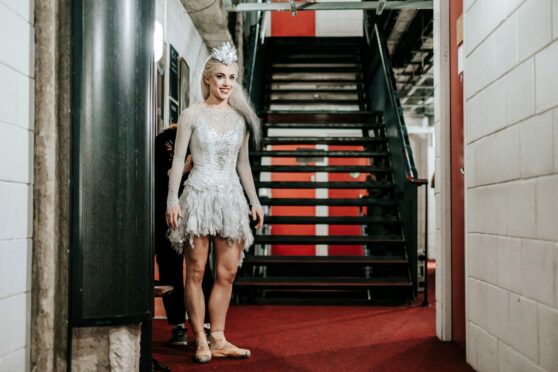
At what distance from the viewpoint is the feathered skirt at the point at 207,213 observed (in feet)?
9.12

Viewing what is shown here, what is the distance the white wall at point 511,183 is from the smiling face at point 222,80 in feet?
3.68

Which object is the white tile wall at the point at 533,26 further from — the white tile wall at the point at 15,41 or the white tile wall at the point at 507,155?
the white tile wall at the point at 15,41

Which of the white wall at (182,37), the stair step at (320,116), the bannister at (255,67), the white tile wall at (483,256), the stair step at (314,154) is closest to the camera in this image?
the white tile wall at (483,256)

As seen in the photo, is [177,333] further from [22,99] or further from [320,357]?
[22,99]

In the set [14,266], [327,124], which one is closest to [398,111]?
[327,124]

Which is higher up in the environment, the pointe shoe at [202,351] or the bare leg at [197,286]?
the bare leg at [197,286]

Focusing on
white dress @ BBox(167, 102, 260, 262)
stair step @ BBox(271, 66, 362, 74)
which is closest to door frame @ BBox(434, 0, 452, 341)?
white dress @ BBox(167, 102, 260, 262)

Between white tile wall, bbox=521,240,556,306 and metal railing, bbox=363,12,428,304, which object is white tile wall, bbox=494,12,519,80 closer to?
white tile wall, bbox=521,240,556,306

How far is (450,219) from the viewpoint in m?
3.39

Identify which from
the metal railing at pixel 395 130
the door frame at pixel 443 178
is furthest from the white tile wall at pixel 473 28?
the metal railing at pixel 395 130

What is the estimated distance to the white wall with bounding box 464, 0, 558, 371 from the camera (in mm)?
1934

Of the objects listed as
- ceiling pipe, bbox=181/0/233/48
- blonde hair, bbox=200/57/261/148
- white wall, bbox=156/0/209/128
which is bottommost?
blonde hair, bbox=200/57/261/148

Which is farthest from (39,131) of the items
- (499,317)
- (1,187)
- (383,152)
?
(383,152)

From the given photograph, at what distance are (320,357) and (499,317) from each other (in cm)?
94
